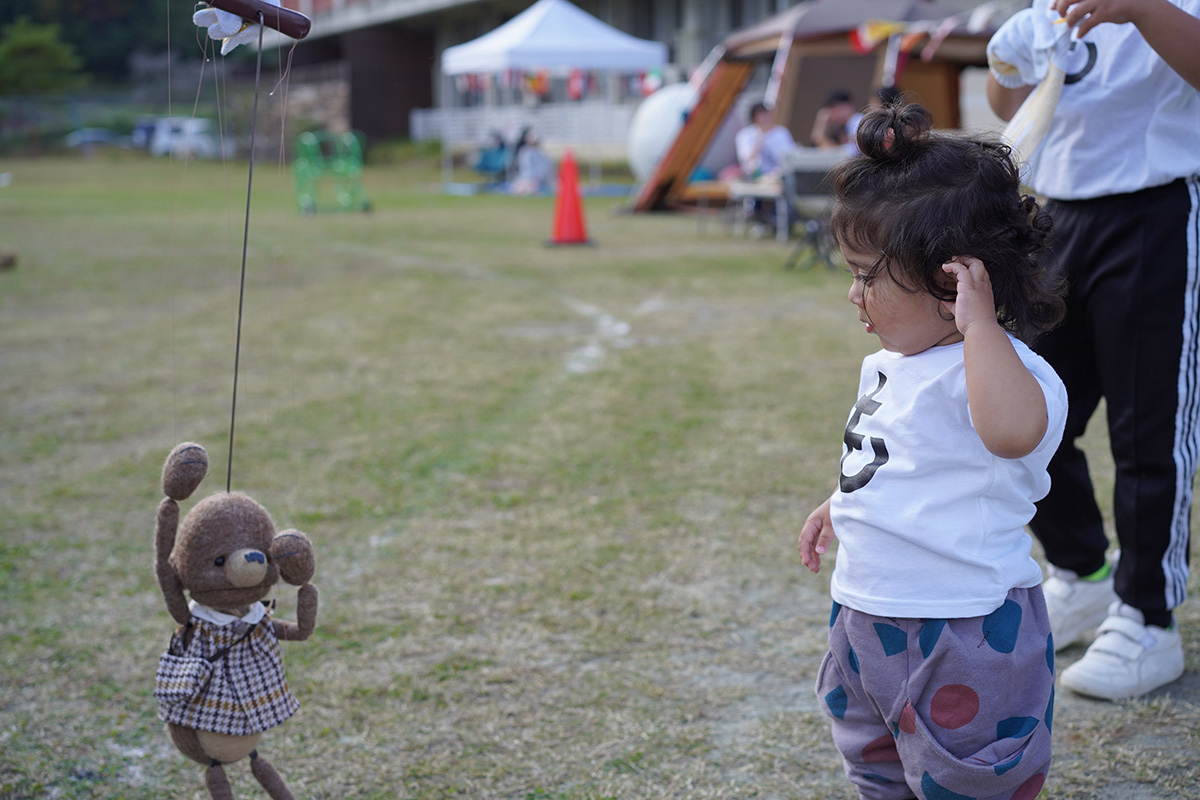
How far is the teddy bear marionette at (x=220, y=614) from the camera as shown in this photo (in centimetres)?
150

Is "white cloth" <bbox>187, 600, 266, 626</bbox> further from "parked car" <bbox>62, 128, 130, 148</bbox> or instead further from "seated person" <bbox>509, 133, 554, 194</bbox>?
"parked car" <bbox>62, 128, 130, 148</bbox>

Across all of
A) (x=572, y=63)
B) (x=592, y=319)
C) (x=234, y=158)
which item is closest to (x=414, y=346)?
(x=592, y=319)

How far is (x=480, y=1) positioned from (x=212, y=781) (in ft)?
98.1

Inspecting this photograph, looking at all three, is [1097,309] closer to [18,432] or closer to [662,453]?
[662,453]

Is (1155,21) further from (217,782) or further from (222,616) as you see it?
(217,782)

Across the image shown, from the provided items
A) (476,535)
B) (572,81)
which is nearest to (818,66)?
(572,81)

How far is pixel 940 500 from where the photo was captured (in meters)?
1.31

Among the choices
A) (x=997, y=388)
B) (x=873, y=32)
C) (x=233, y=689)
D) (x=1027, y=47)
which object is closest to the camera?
(x=997, y=388)

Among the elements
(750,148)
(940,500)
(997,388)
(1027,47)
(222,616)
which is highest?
(750,148)

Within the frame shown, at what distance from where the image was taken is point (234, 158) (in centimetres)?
3127

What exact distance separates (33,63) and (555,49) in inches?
1331

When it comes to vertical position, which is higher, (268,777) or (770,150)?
(770,150)

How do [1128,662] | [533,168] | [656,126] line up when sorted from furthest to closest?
[533,168]
[656,126]
[1128,662]

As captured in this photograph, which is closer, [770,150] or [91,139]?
[770,150]
